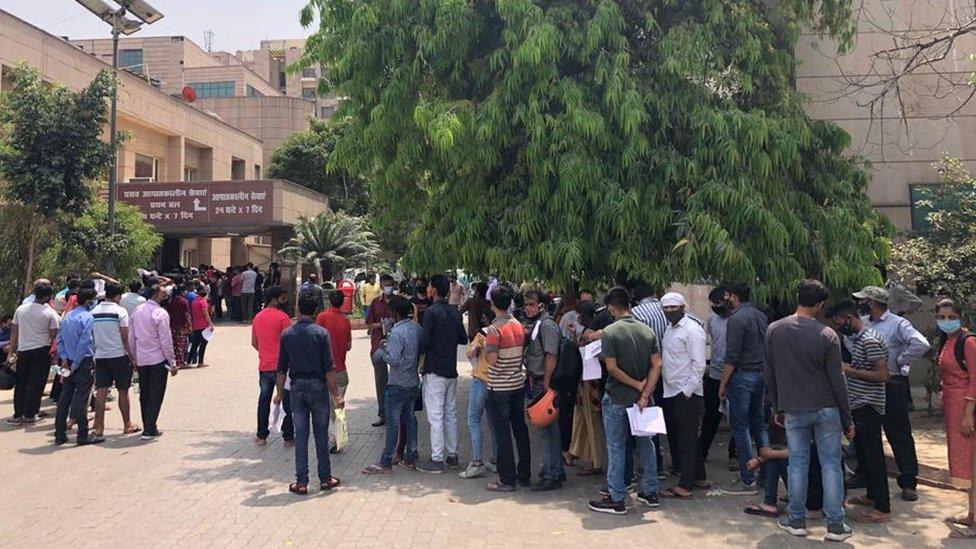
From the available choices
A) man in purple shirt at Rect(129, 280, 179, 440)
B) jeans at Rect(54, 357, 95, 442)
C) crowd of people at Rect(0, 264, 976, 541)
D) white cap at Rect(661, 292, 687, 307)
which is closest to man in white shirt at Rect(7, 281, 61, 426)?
crowd of people at Rect(0, 264, 976, 541)

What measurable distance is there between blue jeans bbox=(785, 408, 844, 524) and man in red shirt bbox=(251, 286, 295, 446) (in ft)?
16.5

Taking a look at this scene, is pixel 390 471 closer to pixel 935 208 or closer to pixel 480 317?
pixel 480 317

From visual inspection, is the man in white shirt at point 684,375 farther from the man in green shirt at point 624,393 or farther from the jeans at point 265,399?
the jeans at point 265,399

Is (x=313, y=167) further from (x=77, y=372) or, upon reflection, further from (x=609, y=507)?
(x=609, y=507)

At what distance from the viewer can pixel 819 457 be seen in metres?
5.15

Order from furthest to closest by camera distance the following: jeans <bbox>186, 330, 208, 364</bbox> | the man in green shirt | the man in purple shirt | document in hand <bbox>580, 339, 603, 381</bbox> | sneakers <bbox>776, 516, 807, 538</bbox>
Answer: jeans <bbox>186, 330, 208, 364</bbox> → the man in purple shirt → document in hand <bbox>580, 339, 603, 381</bbox> → the man in green shirt → sneakers <bbox>776, 516, 807, 538</bbox>

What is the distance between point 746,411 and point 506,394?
2.09 m

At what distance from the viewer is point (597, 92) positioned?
736 centimetres

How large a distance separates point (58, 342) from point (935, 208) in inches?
431

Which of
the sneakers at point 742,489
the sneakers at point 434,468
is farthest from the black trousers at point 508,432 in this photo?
the sneakers at point 742,489

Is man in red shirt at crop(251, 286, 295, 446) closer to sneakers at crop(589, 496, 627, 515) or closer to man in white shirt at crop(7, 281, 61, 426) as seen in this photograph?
man in white shirt at crop(7, 281, 61, 426)

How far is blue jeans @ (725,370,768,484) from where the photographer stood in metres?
6.25

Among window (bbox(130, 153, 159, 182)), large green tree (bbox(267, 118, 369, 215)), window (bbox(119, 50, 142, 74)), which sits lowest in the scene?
window (bbox(130, 153, 159, 182))

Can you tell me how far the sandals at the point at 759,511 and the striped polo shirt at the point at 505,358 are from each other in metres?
2.11
